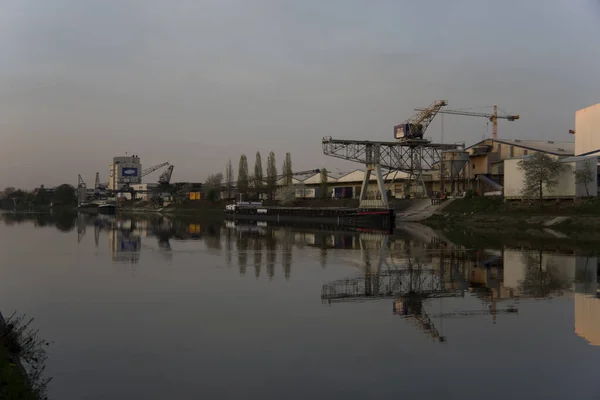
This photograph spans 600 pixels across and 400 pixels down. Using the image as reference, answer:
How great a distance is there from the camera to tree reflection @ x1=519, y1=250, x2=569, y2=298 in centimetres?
1741

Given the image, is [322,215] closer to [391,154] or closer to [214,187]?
[391,154]

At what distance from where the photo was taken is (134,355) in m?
10.5

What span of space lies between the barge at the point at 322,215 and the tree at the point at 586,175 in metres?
17.9

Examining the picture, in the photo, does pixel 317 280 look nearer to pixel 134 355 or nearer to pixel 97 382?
pixel 134 355

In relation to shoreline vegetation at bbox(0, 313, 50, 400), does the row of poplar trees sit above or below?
above

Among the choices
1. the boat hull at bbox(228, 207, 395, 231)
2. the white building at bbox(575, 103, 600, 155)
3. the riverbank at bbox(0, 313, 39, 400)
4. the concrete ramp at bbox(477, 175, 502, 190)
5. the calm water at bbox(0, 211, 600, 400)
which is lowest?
the calm water at bbox(0, 211, 600, 400)

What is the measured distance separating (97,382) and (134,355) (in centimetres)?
143

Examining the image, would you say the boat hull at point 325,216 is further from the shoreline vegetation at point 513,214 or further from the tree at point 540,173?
the tree at point 540,173

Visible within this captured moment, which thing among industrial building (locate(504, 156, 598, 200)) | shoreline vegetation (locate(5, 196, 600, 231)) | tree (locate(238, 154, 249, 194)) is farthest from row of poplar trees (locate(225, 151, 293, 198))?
industrial building (locate(504, 156, 598, 200))

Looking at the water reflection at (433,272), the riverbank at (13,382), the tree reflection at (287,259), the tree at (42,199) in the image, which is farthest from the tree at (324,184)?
the tree at (42,199)

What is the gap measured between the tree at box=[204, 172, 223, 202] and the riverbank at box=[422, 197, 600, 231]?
7062 centimetres

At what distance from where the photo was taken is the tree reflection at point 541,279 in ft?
57.1

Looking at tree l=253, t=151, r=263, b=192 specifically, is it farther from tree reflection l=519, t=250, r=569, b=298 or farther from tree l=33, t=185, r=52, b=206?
tree l=33, t=185, r=52, b=206

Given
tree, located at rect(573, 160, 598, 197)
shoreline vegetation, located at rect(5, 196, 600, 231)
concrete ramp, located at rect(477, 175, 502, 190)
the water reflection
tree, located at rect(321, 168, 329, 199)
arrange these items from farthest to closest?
tree, located at rect(321, 168, 329, 199) → concrete ramp, located at rect(477, 175, 502, 190) → tree, located at rect(573, 160, 598, 197) → shoreline vegetation, located at rect(5, 196, 600, 231) → the water reflection
